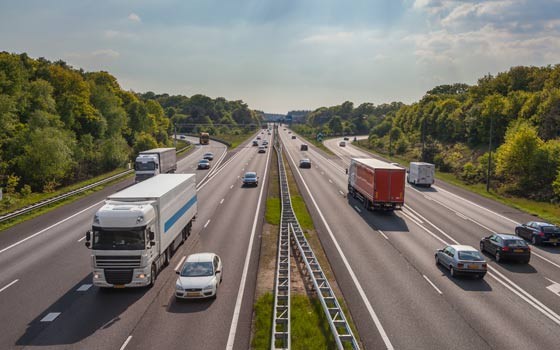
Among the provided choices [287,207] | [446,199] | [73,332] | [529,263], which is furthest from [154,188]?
[446,199]

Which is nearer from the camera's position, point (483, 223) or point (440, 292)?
point (440, 292)

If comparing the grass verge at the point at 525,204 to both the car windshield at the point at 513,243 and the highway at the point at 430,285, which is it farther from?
the car windshield at the point at 513,243

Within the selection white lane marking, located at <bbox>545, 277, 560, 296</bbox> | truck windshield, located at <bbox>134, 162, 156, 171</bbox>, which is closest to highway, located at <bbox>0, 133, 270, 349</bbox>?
white lane marking, located at <bbox>545, 277, 560, 296</bbox>

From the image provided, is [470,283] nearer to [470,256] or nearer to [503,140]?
[470,256]

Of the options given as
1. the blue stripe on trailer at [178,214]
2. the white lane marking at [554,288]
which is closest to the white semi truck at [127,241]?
the blue stripe on trailer at [178,214]

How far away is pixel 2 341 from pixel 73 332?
2258 mm

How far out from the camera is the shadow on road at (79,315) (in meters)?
15.9

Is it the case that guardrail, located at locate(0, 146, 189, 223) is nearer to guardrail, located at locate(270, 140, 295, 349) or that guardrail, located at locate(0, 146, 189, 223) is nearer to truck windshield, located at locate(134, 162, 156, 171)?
truck windshield, located at locate(134, 162, 156, 171)

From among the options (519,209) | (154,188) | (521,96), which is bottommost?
(519,209)

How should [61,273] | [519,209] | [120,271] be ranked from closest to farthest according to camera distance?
[120,271], [61,273], [519,209]

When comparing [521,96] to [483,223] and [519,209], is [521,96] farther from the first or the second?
[483,223]

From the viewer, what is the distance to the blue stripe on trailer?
75.6ft

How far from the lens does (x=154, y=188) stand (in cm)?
2430

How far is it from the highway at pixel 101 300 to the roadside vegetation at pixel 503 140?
3005cm
